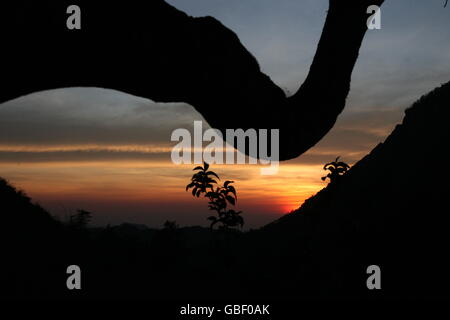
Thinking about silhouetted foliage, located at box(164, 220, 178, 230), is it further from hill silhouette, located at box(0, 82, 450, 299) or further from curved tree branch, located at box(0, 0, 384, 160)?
curved tree branch, located at box(0, 0, 384, 160)

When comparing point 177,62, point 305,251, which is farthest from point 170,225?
point 177,62

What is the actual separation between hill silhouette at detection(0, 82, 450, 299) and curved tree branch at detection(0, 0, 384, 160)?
475 centimetres

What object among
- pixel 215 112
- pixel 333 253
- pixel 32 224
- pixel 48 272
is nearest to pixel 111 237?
pixel 32 224

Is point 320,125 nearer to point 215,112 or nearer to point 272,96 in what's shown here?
point 272,96

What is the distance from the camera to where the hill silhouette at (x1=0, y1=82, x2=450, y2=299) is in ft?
27.9

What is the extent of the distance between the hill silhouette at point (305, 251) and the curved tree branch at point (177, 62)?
4751 mm

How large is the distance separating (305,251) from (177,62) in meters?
9.11

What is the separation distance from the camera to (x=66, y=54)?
11.3 feet

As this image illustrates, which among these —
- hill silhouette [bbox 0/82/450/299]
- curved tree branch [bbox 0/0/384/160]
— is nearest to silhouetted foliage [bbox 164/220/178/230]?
hill silhouette [bbox 0/82/450/299]

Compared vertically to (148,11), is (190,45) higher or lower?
lower

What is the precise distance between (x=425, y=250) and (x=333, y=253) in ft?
7.44

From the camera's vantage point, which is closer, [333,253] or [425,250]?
[425,250]
